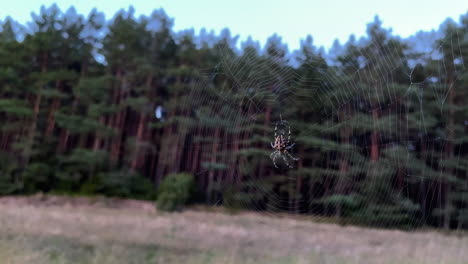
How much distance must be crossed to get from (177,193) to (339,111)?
54.7ft

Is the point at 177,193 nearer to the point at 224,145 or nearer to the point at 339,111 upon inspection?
the point at 224,145

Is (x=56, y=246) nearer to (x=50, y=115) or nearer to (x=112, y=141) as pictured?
(x=112, y=141)

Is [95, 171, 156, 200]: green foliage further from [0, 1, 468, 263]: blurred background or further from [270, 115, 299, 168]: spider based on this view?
[270, 115, 299, 168]: spider

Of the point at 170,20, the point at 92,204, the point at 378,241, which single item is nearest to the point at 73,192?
the point at 92,204

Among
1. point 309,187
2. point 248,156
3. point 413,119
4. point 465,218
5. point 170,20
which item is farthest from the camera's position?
point 170,20

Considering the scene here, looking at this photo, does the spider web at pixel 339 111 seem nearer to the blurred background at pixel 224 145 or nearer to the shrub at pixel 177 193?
the blurred background at pixel 224 145

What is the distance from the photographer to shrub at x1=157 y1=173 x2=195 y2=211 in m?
21.2

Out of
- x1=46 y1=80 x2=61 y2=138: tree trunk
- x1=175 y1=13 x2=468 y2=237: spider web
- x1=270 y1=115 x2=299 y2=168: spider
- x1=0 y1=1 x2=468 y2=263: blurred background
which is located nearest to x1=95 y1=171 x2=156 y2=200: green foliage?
x1=0 y1=1 x2=468 y2=263: blurred background

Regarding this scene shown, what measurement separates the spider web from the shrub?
7.55 m

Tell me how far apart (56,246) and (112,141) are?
2044cm

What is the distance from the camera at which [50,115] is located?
2598cm

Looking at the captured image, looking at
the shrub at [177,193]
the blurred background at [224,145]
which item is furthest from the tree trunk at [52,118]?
the shrub at [177,193]

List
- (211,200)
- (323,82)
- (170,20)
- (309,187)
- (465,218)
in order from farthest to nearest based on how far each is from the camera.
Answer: (170,20) → (211,200) → (465,218) → (309,187) → (323,82)

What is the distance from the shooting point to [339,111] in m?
5.81
